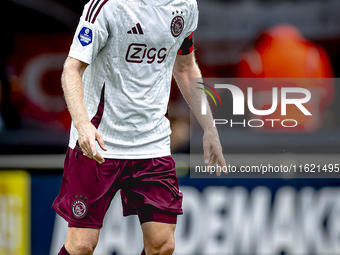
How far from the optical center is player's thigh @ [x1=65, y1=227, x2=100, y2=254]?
110 inches

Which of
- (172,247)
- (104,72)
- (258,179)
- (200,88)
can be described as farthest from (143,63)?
(258,179)

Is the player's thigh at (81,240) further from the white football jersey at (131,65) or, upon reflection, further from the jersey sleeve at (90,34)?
the jersey sleeve at (90,34)

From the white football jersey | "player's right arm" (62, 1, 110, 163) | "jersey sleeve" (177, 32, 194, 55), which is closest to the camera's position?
"player's right arm" (62, 1, 110, 163)

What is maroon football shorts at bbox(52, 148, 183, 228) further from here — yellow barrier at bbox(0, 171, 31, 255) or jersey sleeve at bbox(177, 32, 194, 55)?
yellow barrier at bbox(0, 171, 31, 255)

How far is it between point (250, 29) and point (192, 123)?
94 cm

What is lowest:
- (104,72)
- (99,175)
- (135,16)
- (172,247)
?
(172,247)

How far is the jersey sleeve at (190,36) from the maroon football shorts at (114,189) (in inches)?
24.2

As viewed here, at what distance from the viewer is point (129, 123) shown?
2891mm

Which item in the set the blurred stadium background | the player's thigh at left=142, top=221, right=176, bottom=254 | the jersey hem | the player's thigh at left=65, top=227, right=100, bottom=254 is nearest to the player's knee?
the player's thigh at left=142, top=221, right=176, bottom=254

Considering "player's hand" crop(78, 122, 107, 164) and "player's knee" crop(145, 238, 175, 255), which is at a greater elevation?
"player's hand" crop(78, 122, 107, 164)

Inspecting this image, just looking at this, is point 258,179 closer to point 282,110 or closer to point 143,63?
point 282,110

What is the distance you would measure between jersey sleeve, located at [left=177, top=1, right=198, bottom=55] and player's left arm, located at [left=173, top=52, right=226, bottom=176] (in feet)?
0.11

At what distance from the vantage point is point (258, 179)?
14.4ft

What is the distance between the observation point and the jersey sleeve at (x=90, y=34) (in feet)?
8.52
